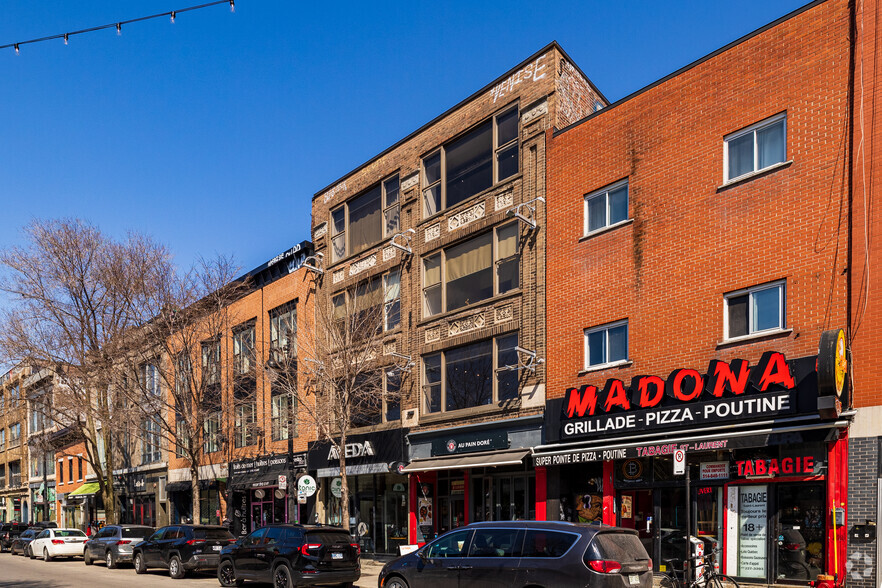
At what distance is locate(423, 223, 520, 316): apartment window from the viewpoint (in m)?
23.4

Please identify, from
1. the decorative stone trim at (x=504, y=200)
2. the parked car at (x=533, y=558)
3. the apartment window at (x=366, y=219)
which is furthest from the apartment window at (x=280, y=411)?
the parked car at (x=533, y=558)

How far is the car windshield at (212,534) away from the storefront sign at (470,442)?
6.60 meters

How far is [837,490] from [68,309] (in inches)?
1254

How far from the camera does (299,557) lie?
17375 millimetres

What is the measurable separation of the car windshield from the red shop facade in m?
9.60

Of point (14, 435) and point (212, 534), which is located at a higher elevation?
point (212, 534)

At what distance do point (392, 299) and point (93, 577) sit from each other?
12453 mm

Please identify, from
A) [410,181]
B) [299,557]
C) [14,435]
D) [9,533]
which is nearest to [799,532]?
[299,557]

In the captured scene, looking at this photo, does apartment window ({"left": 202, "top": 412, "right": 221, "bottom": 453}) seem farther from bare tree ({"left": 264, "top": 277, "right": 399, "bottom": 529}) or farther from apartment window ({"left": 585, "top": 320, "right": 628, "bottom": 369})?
apartment window ({"left": 585, "top": 320, "right": 628, "bottom": 369})

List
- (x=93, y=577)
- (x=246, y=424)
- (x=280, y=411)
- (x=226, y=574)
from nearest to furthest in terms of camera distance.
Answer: (x=226, y=574)
(x=93, y=577)
(x=280, y=411)
(x=246, y=424)

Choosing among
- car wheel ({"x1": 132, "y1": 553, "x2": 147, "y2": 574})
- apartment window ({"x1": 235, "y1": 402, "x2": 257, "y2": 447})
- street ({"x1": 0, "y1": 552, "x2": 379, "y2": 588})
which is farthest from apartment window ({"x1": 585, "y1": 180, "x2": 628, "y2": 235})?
apartment window ({"x1": 235, "y1": 402, "x2": 257, "y2": 447})

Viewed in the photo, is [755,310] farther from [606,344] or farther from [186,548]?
[186,548]

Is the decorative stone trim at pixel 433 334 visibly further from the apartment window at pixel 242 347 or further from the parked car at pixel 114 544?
the parked car at pixel 114 544

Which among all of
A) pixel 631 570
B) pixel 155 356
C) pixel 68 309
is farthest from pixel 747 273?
Answer: pixel 68 309
